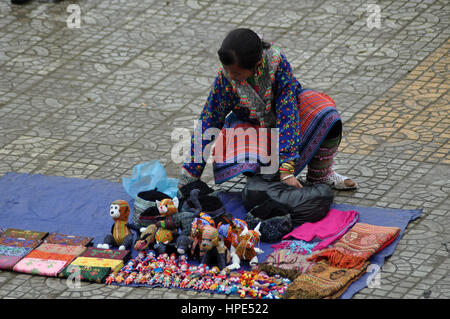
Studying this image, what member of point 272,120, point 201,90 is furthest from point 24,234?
point 201,90

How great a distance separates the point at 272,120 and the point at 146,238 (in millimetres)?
1364

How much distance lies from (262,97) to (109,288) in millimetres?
1799

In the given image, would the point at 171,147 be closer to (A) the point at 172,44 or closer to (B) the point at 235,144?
(B) the point at 235,144

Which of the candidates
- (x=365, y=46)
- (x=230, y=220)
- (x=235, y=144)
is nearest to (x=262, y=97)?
(x=235, y=144)

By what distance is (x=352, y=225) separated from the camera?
6172 mm

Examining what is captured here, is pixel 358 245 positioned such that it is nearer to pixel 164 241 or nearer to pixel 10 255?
pixel 164 241

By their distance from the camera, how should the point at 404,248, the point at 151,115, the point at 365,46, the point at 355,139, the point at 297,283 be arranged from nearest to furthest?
1. the point at 297,283
2. the point at 404,248
3. the point at 355,139
4. the point at 151,115
5. the point at 365,46

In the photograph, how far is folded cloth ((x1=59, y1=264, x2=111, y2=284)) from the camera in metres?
5.66

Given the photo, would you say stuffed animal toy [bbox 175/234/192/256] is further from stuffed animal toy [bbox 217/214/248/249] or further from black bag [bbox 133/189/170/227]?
black bag [bbox 133/189/170/227]

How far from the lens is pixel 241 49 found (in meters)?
6.00

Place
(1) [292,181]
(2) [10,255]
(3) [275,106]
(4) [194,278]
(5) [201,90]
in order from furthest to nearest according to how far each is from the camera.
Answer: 1. (5) [201,90]
2. (3) [275,106]
3. (1) [292,181]
4. (2) [10,255]
5. (4) [194,278]

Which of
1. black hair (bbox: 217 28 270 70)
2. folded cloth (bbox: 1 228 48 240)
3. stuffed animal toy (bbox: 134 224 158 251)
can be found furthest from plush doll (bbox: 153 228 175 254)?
black hair (bbox: 217 28 270 70)

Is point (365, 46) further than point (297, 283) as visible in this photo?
Yes

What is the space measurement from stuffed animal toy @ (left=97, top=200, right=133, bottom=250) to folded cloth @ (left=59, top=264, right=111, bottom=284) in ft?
0.97
